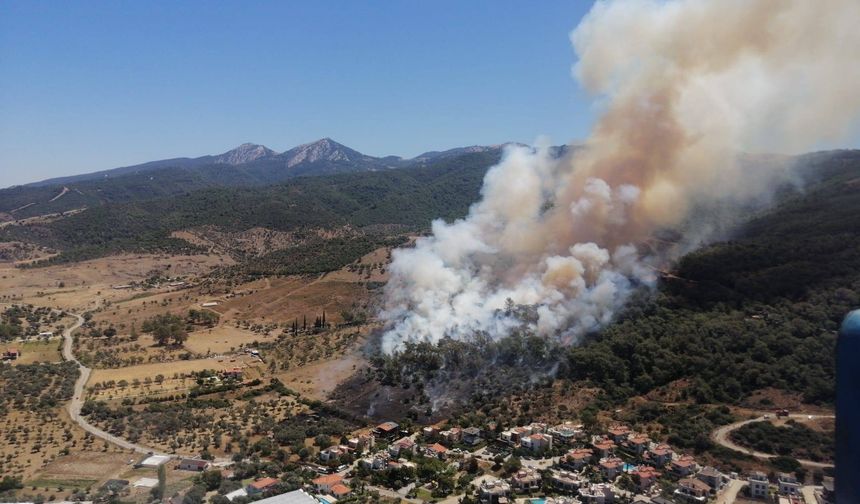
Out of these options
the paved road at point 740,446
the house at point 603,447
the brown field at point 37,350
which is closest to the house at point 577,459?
the house at point 603,447

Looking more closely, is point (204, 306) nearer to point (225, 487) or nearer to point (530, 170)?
point (530, 170)

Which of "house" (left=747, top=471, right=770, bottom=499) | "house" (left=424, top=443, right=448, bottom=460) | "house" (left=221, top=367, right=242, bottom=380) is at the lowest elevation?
"house" (left=747, top=471, right=770, bottom=499)

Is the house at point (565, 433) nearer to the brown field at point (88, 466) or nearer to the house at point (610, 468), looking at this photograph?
the house at point (610, 468)

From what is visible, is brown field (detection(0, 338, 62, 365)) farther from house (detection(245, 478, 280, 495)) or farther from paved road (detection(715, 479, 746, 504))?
paved road (detection(715, 479, 746, 504))

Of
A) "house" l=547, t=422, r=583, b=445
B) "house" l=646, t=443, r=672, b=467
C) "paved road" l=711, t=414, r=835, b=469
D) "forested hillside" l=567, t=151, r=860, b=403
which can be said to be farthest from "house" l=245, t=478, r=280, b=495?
"paved road" l=711, t=414, r=835, b=469

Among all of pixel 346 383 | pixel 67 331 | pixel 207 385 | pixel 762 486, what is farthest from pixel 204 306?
pixel 762 486

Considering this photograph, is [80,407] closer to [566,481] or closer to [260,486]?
[260,486]

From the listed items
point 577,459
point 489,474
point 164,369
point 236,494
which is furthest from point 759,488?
point 164,369
